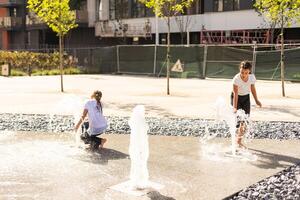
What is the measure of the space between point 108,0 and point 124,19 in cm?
384

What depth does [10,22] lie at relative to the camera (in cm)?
5825

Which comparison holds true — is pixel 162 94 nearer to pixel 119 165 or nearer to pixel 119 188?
pixel 119 165

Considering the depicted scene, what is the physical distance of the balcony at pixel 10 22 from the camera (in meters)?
58.3

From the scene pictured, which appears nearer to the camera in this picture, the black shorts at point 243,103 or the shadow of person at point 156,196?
the shadow of person at point 156,196

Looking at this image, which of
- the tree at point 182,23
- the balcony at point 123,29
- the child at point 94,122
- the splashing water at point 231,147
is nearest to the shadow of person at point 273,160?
the splashing water at point 231,147

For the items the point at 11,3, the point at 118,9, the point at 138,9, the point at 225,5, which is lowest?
the point at 225,5

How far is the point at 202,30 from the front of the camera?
38656mm

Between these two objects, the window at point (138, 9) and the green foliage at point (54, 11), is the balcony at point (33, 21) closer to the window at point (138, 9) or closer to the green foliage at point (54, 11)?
the window at point (138, 9)

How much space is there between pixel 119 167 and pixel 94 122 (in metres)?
1.51

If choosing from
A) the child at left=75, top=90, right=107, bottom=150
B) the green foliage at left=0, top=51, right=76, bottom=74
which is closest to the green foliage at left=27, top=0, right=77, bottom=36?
the child at left=75, top=90, right=107, bottom=150

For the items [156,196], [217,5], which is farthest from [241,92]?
[217,5]

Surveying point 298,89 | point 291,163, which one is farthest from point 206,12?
point 291,163

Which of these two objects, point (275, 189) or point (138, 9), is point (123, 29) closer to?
point (138, 9)

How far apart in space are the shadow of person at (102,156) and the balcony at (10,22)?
52.6 m
